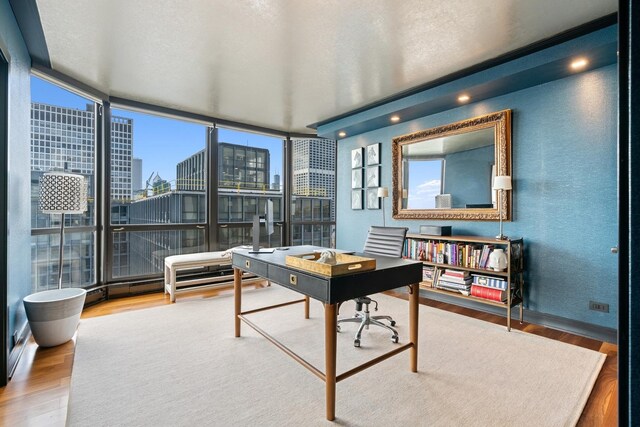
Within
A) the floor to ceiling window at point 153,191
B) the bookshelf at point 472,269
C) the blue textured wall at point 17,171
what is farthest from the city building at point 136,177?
the bookshelf at point 472,269

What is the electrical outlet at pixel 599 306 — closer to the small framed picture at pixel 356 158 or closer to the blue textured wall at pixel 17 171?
the small framed picture at pixel 356 158

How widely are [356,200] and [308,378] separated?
133 inches

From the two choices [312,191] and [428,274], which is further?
[312,191]

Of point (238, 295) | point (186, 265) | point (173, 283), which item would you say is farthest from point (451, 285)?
point (173, 283)

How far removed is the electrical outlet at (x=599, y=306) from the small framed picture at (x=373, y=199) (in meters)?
2.70

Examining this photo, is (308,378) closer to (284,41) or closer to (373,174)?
(284,41)

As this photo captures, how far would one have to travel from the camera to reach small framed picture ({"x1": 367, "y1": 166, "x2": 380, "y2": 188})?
4.72 meters

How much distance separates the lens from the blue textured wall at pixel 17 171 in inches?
83.1

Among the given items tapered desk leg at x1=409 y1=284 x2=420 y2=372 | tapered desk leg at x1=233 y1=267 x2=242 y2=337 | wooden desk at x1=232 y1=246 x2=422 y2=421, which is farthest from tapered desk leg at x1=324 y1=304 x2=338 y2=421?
tapered desk leg at x1=233 y1=267 x2=242 y2=337

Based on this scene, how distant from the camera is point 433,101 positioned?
140 inches

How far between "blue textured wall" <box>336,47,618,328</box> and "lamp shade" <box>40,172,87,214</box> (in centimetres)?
440

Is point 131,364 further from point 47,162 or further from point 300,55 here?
point 300,55

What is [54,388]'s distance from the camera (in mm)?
1965
